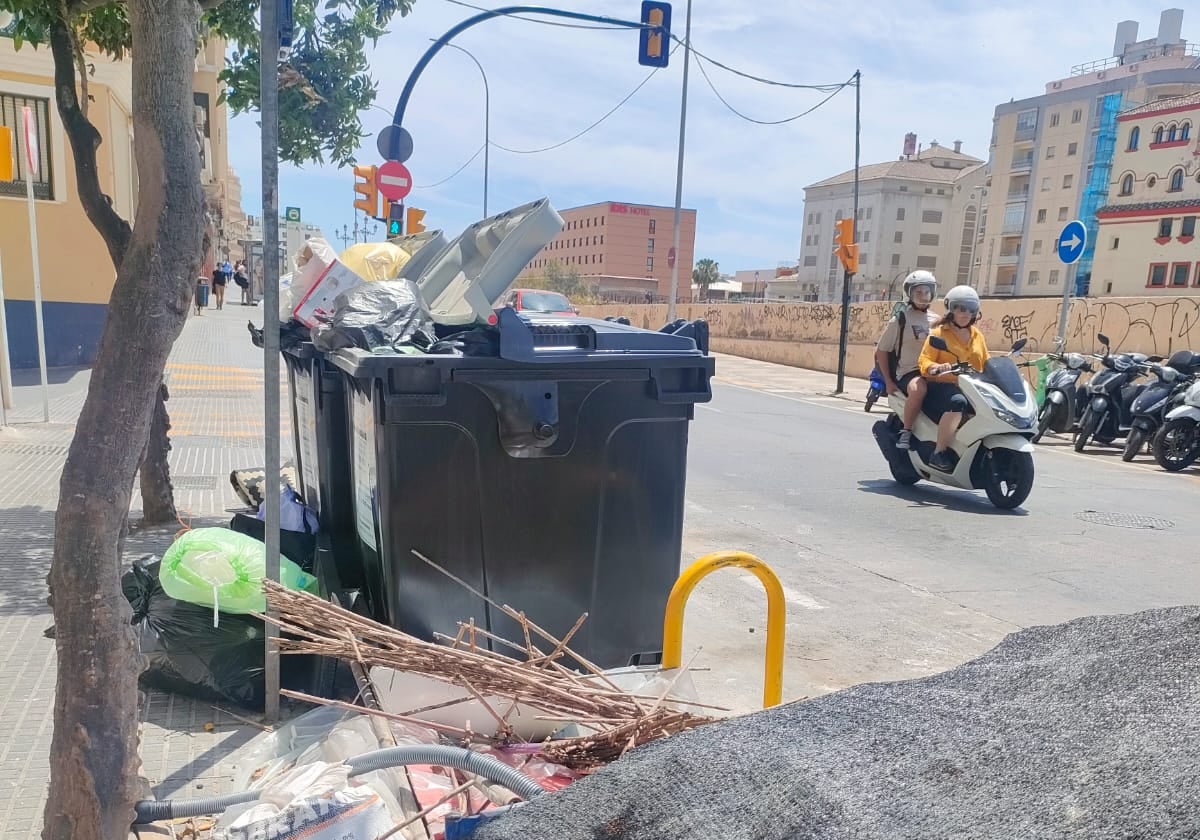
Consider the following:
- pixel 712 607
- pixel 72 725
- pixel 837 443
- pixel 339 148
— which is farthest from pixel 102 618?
pixel 837 443

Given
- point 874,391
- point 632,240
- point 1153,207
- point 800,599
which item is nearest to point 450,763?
point 800,599

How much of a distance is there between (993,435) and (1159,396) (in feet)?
15.6

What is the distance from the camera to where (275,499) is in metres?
3.02

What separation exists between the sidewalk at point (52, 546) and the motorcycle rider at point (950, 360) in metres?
5.92

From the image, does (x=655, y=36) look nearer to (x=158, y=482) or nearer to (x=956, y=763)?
(x=158, y=482)

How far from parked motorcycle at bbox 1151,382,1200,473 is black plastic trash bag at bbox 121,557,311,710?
1033 centimetres

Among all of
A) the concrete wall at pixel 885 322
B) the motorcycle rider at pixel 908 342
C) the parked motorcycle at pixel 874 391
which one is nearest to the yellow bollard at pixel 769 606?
the motorcycle rider at pixel 908 342

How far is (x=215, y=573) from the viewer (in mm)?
3252

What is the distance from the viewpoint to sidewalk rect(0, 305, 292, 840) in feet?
9.37

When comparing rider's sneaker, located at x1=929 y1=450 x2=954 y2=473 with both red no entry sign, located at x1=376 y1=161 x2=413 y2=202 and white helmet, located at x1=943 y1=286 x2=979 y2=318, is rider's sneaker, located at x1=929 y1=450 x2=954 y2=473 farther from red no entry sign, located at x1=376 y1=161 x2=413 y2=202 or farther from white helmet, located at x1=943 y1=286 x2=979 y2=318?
red no entry sign, located at x1=376 y1=161 x2=413 y2=202

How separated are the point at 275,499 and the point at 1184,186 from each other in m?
64.7

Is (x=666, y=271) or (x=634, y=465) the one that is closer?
(x=634, y=465)

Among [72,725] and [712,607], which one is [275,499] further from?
[712,607]

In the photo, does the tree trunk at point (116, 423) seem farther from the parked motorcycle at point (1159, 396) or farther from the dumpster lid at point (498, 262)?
the parked motorcycle at point (1159, 396)
